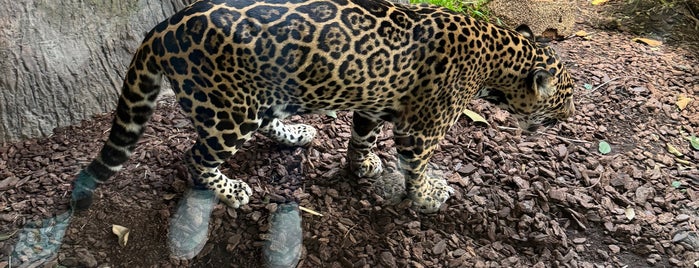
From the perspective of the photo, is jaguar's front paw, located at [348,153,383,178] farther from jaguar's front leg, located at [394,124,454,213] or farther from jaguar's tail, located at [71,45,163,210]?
jaguar's tail, located at [71,45,163,210]

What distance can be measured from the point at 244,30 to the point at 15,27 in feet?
6.50

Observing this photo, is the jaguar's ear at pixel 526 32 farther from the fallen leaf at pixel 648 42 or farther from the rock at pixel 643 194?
the fallen leaf at pixel 648 42

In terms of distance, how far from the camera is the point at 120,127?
3.95 m

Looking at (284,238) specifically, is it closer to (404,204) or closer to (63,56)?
(404,204)

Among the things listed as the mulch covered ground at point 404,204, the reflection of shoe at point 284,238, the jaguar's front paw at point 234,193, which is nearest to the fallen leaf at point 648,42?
the mulch covered ground at point 404,204

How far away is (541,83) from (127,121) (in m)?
2.81

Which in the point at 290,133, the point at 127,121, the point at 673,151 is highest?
the point at 127,121

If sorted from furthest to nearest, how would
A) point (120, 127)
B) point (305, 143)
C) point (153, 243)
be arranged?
point (305, 143) → point (153, 243) → point (120, 127)

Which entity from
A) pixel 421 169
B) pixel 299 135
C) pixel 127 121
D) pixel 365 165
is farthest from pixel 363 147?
pixel 127 121

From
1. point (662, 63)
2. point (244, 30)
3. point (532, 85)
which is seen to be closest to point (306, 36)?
point (244, 30)

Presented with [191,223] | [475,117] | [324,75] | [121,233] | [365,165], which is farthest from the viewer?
[475,117]

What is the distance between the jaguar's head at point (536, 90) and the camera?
429cm

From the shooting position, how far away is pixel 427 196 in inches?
186

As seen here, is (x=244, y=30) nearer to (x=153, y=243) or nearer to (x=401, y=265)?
(x=153, y=243)
